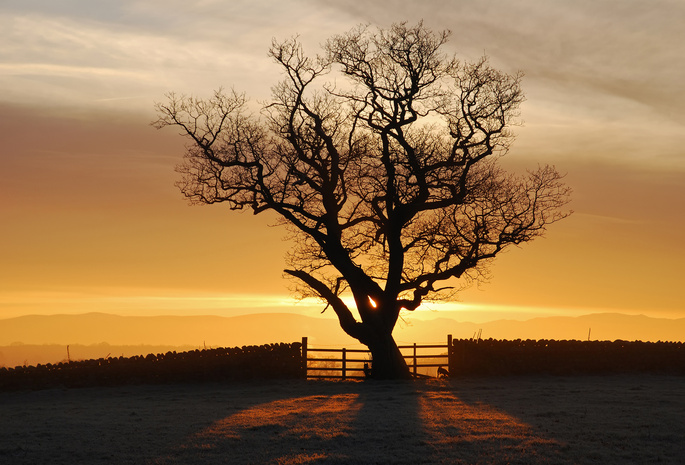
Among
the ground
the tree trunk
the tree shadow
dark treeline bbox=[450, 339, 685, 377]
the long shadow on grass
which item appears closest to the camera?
the tree shadow

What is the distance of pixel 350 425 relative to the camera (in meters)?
18.3

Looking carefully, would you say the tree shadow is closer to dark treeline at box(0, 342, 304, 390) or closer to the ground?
the ground

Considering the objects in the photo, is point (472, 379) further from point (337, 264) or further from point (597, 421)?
point (597, 421)

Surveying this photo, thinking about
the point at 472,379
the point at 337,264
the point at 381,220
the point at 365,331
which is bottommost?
the point at 472,379

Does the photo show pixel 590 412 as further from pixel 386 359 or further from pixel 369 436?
pixel 386 359

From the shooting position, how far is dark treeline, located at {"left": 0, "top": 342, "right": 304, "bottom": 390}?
94.6ft

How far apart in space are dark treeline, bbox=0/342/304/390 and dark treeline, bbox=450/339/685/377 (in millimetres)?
7845

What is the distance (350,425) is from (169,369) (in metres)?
14.3

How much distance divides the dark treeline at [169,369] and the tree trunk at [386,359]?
3.40m

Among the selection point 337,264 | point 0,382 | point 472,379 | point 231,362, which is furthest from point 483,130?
point 0,382

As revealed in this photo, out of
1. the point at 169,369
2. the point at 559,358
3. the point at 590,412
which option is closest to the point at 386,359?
the point at 559,358

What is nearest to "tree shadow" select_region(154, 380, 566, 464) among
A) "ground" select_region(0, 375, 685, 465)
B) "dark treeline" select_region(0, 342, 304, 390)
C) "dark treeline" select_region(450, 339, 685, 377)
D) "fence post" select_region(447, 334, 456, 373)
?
"ground" select_region(0, 375, 685, 465)

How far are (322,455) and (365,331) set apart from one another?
52.0 feet

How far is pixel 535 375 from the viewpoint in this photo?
32844 mm
